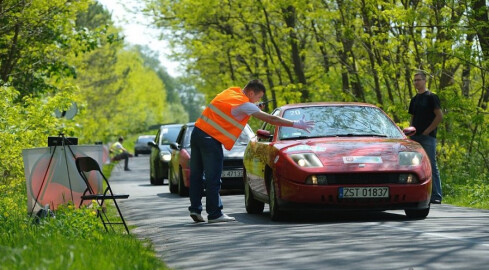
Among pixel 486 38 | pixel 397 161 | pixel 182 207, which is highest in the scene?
pixel 486 38

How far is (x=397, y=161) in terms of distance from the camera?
1288 centimetres

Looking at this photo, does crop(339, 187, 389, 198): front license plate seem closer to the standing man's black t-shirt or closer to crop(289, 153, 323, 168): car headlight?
crop(289, 153, 323, 168): car headlight

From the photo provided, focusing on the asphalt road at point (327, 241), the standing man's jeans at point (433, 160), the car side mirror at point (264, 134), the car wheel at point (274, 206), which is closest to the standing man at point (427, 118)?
the standing man's jeans at point (433, 160)

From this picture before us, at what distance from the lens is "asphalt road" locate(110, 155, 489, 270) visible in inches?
337

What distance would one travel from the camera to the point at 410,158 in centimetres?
1301

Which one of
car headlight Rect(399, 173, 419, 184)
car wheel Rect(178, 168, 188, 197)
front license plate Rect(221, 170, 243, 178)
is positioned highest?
car headlight Rect(399, 173, 419, 184)

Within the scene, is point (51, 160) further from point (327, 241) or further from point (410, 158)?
point (327, 241)

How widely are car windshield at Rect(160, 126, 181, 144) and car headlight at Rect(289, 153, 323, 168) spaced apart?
56.8ft

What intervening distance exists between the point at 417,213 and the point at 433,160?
3569mm

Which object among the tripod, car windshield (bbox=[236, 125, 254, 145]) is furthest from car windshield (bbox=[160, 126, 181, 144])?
the tripod

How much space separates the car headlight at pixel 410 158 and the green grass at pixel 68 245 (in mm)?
3540

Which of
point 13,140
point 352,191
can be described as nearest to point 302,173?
point 352,191

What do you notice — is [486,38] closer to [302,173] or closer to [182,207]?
[182,207]

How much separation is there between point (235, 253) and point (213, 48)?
29352 millimetres
